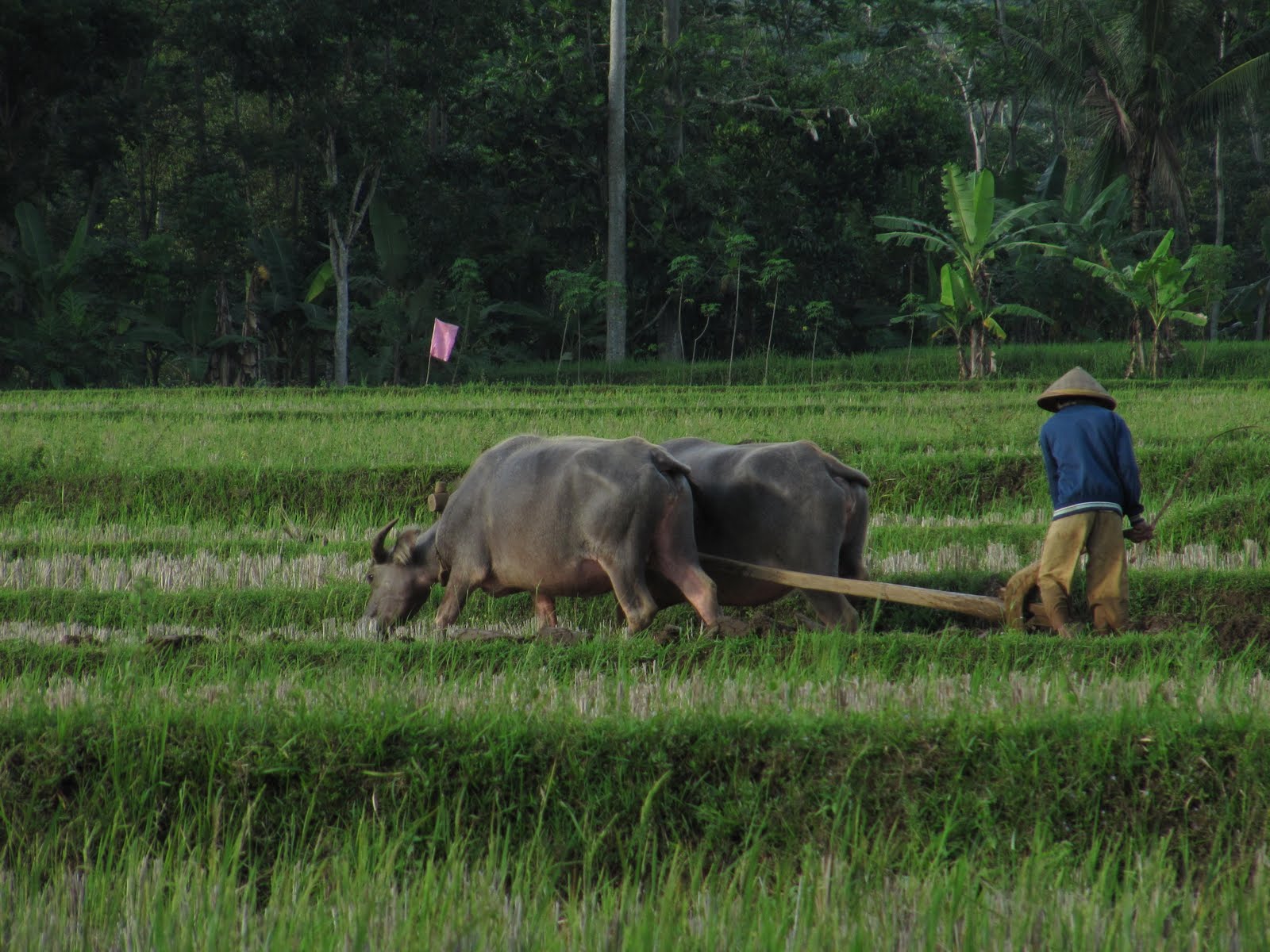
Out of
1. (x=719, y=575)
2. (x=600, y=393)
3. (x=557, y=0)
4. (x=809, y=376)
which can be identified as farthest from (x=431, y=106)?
A: (x=719, y=575)

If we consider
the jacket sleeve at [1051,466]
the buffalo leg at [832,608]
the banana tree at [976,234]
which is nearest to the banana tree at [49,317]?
the banana tree at [976,234]

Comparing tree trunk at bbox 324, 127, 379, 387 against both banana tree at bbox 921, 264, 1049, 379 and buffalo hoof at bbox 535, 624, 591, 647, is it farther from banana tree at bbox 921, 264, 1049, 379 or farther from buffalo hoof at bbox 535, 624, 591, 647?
buffalo hoof at bbox 535, 624, 591, 647

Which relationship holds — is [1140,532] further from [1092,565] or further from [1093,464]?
[1093,464]

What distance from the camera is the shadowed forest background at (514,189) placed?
64.2 ft

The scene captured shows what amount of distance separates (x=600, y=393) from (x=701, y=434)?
14.8ft

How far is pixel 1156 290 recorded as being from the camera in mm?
16828

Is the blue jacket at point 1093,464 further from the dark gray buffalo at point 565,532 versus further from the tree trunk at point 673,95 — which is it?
the tree trunk at point 673,95

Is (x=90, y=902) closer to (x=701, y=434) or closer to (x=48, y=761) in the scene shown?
(x=48, y=761)

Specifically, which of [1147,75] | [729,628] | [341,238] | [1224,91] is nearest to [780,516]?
[729,628]

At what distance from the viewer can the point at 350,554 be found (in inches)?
294

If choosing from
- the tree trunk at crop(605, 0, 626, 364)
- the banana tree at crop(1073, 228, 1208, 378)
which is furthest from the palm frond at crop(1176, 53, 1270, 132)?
the tree trunk at crop(605, 0, 626, 364)

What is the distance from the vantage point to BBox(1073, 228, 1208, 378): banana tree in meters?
16.4

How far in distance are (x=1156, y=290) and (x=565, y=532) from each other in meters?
13.4

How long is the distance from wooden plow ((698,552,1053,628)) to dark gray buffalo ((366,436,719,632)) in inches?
8.5
